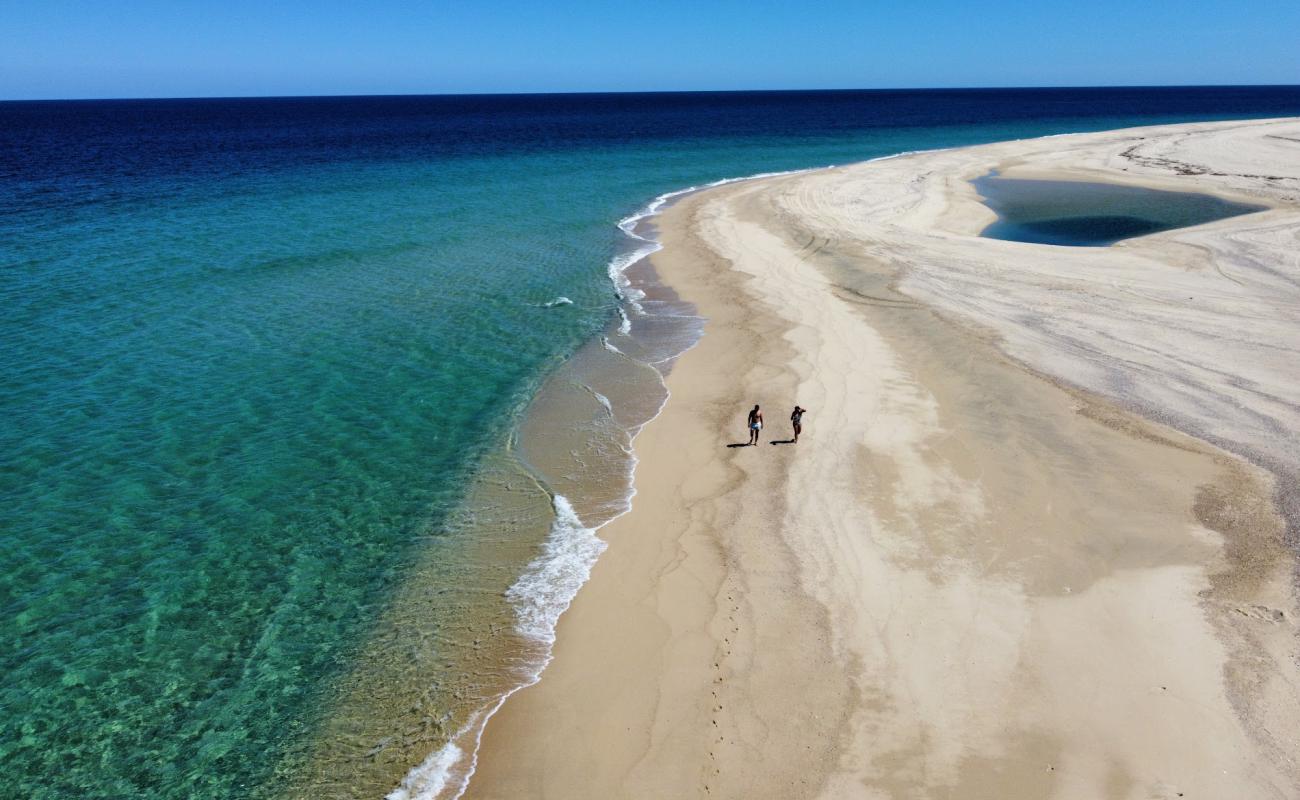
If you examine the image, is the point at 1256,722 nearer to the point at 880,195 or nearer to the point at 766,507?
the point at 766,507

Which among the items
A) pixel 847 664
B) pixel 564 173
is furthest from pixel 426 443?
pixel 564 173

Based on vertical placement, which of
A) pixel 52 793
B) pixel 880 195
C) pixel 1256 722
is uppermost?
pixel 880 195

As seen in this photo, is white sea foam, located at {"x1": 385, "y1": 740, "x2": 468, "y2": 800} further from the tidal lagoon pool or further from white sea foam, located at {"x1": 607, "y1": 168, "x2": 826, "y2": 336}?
the tidal lagoon pool

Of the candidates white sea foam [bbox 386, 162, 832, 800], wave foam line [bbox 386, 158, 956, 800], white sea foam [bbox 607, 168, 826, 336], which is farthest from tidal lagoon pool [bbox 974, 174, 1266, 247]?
wave foam line [bbox 386, 158, 956, 800]

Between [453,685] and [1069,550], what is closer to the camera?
[453,685]

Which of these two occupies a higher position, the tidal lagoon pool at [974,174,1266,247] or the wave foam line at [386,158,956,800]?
the tidal lagoon pool at [974,174,1266,247]

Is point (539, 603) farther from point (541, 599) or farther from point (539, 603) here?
point (541, 599)

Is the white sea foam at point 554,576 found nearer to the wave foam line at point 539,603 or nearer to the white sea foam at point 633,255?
the wave foam line at point 539,603
